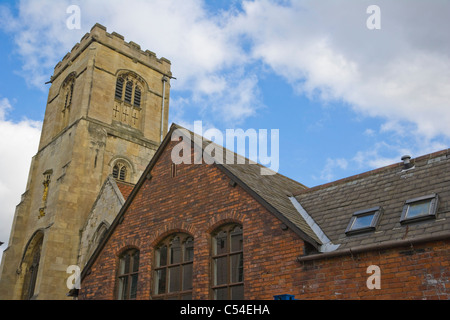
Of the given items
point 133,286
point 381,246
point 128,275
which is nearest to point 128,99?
point 128,275

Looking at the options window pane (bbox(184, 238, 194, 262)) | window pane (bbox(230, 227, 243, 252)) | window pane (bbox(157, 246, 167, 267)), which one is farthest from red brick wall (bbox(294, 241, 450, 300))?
window pane (bbox(157, 246, 167, 267))

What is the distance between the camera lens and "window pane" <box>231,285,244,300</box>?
10656 mm

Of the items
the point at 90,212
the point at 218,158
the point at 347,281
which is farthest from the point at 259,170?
the point at 90,212

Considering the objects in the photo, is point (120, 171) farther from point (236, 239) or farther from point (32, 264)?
point (236, 239)

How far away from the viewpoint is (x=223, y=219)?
11648 mm

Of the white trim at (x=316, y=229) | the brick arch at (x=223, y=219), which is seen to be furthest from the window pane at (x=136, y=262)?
the white trim at (x=316, y=229)

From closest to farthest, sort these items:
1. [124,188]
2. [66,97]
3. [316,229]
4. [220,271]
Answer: [316,229] → [220,271] → [124,188] → [66,97]

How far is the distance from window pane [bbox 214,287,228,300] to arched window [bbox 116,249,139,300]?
2.96m

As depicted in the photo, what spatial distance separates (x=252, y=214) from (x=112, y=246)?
5375 mm

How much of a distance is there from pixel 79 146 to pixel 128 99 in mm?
6883

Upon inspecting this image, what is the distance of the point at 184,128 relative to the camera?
47.5ft

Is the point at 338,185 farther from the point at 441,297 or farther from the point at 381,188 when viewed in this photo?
the point at 441,297

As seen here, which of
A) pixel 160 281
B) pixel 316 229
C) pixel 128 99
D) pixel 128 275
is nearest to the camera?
pixel 316 229
